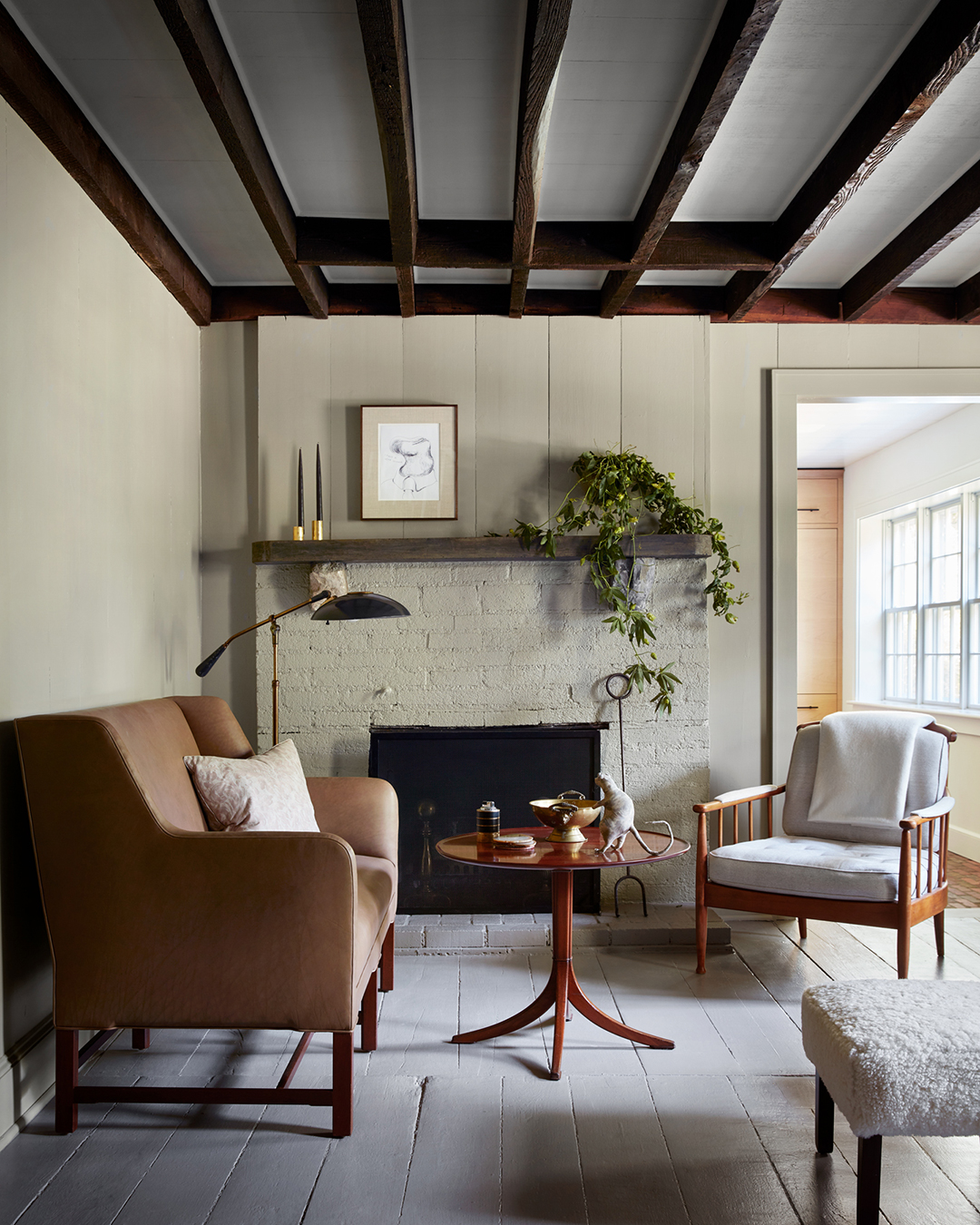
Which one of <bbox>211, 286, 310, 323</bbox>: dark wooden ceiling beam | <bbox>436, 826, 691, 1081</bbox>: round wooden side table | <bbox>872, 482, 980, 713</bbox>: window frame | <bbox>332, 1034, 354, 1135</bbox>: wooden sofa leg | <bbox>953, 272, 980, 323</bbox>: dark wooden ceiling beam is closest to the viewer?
<bbox>332, 1034, 354, 1135</bbox>: wooden sofa leg

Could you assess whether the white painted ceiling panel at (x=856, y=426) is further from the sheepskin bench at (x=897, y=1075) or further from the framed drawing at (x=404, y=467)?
the sheepskin bench at (x=897, y=1075)

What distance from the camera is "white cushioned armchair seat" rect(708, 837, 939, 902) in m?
2.90

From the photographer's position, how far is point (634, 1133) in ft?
6.89

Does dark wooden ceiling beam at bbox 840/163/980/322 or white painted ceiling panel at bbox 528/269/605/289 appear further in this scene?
white painted ceiling panel at bbox 528/269/605/289

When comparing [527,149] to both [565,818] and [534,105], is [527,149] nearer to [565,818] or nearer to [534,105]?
[534,105]

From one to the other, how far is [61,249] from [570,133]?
1.52 m

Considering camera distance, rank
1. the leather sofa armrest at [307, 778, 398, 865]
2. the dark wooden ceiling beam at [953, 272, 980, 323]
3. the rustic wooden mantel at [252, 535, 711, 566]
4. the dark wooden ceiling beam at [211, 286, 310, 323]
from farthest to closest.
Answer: the dark wooden ceiling beam at [211, 286, 310, 323]
the dark wooden ceiling beam at [953, 272, 980, 323]
the rustic wooden mantel at [252, 535, 711, 566]
the leather sofa armrest at [307, 778, 398, 865]

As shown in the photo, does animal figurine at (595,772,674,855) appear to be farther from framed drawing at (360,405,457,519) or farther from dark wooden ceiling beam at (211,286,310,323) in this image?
dark wooden ceiling beam at (211,286,310,323)

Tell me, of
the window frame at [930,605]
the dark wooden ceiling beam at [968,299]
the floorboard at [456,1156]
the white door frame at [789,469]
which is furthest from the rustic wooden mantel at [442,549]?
the window frame at [930,605]

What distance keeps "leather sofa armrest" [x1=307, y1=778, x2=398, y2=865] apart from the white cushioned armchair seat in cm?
113

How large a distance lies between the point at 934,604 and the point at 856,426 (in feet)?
4.18

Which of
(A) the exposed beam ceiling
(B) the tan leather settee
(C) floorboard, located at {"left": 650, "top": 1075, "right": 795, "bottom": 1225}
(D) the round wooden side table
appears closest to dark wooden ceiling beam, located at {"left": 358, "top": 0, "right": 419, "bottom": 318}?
(A) the exposed beam ceiling

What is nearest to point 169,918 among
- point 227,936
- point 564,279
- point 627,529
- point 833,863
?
point 227,936

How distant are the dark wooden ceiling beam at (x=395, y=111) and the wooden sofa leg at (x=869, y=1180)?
249 centimetres
